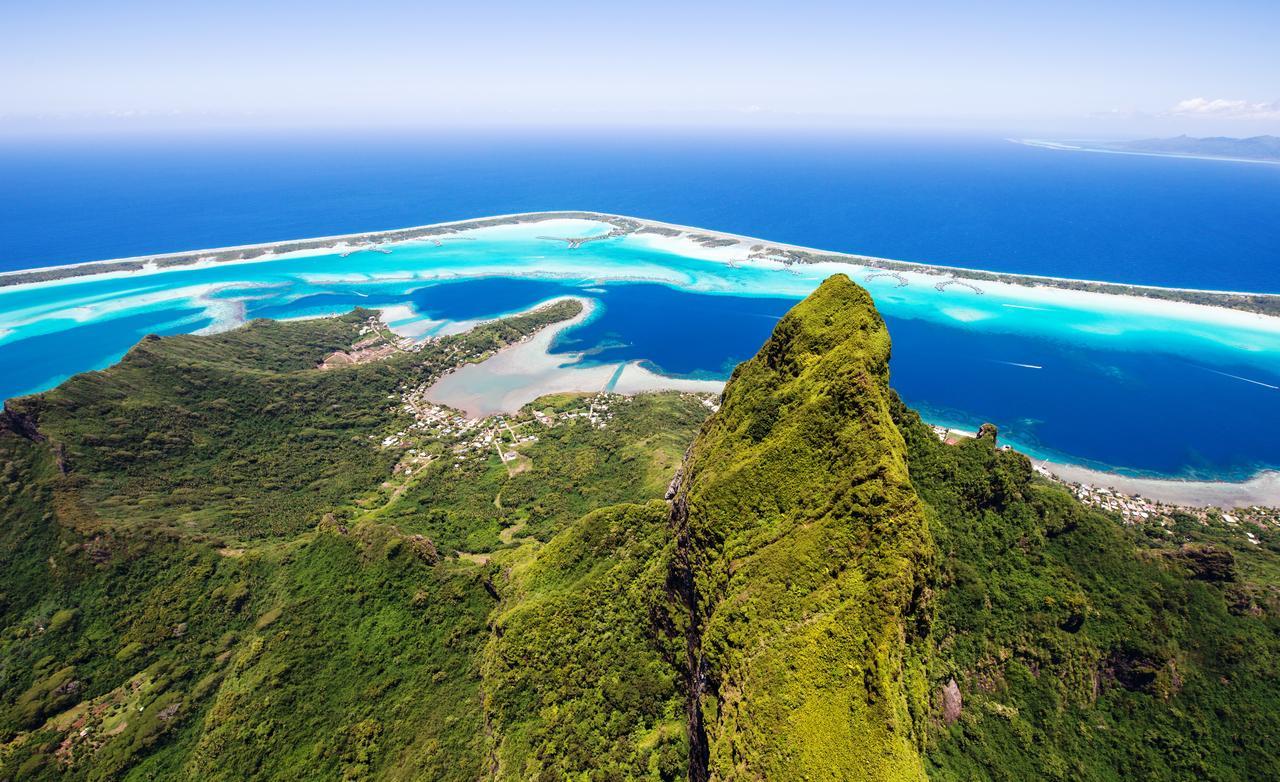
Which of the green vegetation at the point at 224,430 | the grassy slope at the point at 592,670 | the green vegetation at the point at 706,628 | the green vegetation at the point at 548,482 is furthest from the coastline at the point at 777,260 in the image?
the grassy slope at the point at 592,670

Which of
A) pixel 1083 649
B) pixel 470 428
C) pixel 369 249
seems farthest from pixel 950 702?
pixel 369 249

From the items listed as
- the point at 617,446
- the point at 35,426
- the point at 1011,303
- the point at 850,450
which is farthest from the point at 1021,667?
A: the point at 1011,303

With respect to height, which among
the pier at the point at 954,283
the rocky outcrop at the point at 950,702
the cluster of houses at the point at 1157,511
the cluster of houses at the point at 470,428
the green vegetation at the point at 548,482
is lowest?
the cluster of houses at the point at 470,428

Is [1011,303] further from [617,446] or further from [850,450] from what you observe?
[850,450]

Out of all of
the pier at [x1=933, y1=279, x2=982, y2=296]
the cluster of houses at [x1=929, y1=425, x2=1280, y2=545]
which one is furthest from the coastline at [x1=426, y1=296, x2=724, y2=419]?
the pier at [x1=933, y1=279, x2=982, y2=296]

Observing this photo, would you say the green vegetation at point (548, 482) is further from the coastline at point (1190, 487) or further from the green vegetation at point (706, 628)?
the coastline at point (1190, 487)

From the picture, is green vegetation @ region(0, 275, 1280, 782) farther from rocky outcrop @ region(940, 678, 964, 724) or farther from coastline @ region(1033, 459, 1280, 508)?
coastline @ region(1033, 459, 1280, 508)
